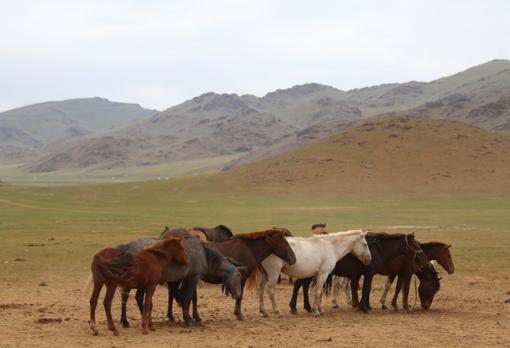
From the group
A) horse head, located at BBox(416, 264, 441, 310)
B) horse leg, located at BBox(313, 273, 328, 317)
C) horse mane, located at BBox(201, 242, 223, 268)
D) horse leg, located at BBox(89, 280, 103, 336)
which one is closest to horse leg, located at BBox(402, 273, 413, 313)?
horse head, located at BBox(416, 264, 441, 310)

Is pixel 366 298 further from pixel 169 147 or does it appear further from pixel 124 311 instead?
pixel 169 147

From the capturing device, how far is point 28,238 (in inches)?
1244

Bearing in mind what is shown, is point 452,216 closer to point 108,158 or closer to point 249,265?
point 249,265

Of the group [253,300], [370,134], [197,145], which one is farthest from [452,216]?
[197,145]

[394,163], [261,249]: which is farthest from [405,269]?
[394,163]

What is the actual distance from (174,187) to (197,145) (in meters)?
105

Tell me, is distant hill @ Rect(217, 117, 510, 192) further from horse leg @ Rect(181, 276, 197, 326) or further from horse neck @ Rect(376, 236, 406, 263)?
horse leg @ Rect(181, 276, 197, 326)

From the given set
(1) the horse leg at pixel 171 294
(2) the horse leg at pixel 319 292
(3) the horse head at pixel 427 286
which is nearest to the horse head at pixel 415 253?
(3) the horse head at pixel 427 286

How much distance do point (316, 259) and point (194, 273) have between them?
278cm

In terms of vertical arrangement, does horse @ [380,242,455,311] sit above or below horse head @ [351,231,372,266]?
below

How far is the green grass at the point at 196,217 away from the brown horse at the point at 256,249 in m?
7.54

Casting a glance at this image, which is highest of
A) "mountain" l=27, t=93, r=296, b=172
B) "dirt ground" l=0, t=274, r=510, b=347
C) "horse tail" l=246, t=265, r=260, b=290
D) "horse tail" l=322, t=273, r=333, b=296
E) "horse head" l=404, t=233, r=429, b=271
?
"mountain" l=27, t=93, r=296, b=172

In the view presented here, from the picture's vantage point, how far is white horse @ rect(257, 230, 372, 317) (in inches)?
565

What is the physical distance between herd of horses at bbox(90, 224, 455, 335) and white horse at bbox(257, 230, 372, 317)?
0.07ft
